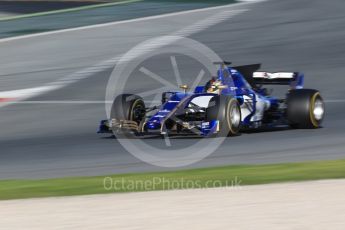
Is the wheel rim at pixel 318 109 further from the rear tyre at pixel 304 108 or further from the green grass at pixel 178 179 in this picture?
the green grass at pixel 178 179

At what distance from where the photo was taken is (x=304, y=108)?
44.6 feet

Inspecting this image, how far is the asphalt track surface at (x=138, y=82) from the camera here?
11930 millimetres

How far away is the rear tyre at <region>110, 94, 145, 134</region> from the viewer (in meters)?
13.4

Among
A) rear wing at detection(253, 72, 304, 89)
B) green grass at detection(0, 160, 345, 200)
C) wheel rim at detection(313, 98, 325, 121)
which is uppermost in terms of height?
rear wing at detection(253, 72, 304, 89)

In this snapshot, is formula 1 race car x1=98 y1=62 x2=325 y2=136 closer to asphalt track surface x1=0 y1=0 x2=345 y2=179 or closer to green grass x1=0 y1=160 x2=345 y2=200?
asphalt track surface x1=0 y1=0 x2=345 y2=179

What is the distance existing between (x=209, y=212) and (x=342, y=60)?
1361 centimetres

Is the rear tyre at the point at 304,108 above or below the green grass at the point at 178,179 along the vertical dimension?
above

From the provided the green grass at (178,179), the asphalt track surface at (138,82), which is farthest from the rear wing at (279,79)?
the green grass at (178,179)

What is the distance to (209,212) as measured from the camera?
25.7 feet

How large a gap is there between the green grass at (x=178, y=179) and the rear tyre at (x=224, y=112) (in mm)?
2255

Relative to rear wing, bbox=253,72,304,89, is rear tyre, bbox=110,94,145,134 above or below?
below

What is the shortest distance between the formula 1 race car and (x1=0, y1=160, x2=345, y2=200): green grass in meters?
2.40

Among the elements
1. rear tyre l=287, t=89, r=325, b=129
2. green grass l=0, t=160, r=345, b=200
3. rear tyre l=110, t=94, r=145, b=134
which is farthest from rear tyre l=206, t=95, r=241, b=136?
green grass l=0, t=160, r=345, b=200

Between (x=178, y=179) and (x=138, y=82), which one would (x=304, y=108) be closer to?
(x=178, y=179)
